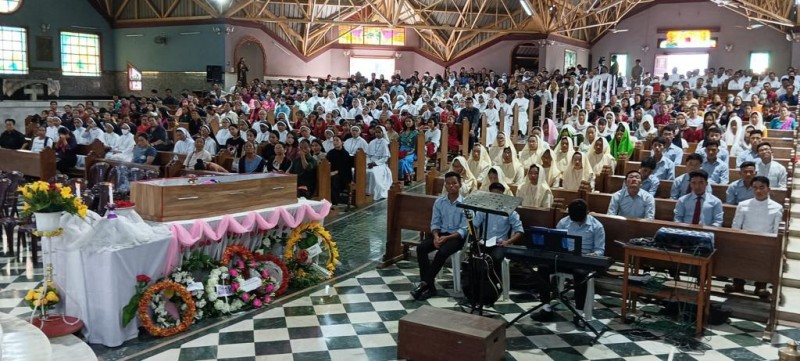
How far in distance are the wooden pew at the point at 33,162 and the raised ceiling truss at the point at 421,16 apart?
35.9 ft

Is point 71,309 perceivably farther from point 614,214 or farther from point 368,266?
point 614,214

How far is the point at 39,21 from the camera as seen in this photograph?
72.7 ft

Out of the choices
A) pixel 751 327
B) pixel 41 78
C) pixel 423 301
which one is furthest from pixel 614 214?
pixel 41 78

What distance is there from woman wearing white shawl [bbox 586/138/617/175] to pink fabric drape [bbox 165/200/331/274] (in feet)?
15.6

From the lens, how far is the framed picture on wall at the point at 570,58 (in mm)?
27545

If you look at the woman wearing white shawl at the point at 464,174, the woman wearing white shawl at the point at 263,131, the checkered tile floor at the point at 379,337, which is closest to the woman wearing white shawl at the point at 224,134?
the woman wearing white shawl at the point at 263,131

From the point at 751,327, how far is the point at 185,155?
789cm

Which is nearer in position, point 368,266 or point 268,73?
point 368,266

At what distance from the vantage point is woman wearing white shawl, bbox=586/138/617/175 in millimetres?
9844

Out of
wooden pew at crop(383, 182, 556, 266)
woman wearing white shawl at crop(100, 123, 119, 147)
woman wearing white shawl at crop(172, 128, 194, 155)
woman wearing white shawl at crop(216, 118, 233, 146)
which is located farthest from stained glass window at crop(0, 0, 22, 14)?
wooden pew at crop(383, 182, 556, 266)

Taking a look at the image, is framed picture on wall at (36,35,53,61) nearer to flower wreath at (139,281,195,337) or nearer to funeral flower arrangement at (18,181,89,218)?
funeral flower arrangement at (18,181,89,218)

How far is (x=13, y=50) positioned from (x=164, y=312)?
65.9 feet

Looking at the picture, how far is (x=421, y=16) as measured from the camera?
87.0 ft

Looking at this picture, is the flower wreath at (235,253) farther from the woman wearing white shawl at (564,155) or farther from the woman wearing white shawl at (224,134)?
the woman wearing white shawl at (224,134)
